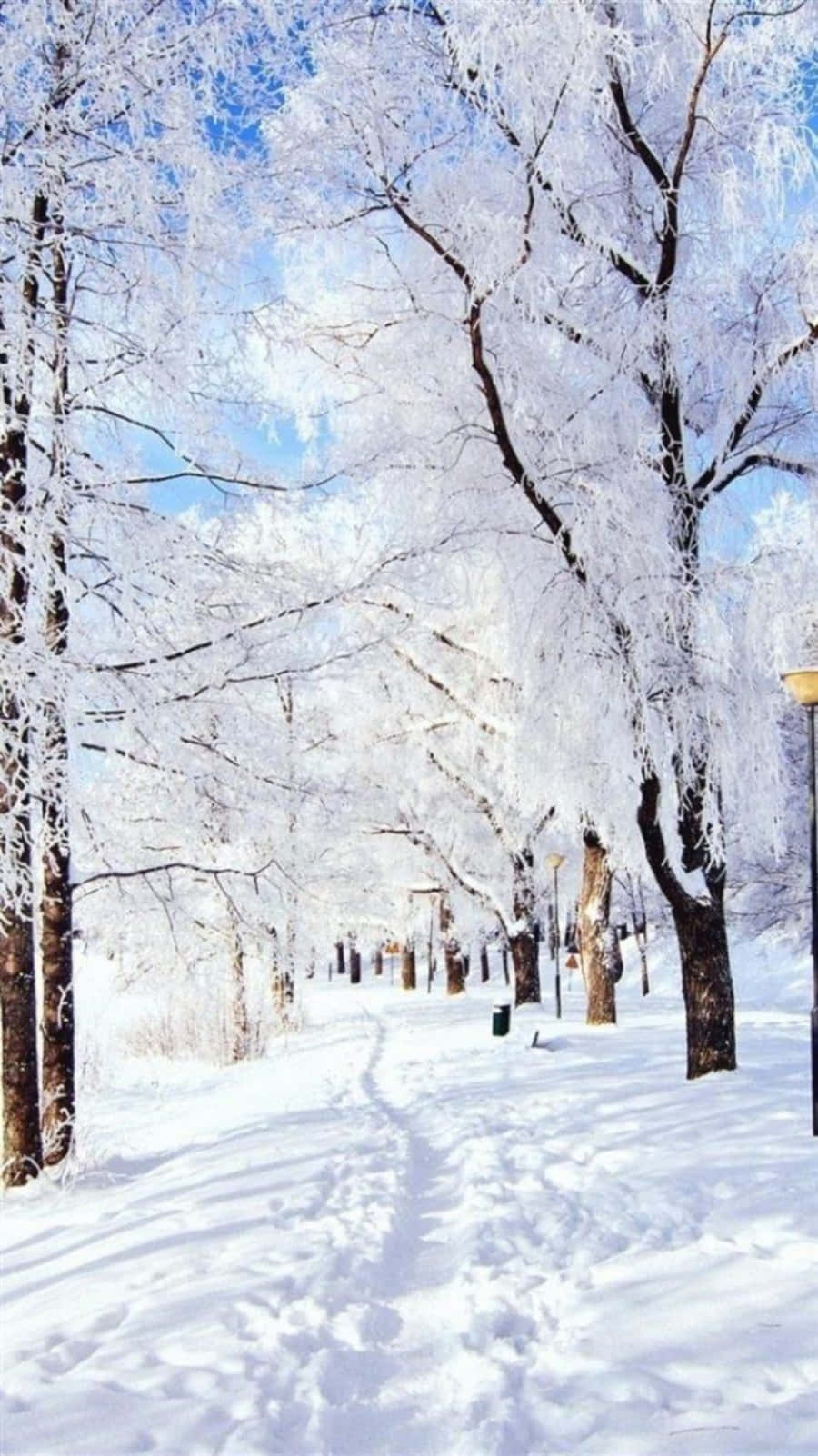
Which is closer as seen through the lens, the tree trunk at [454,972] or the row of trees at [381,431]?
the row of trees at [381,431]

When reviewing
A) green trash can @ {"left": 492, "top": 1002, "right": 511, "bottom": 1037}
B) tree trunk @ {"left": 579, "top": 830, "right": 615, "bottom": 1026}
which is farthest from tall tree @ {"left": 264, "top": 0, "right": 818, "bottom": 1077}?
tree trunk @ {"left": 579, "top": 830, "right": 615, "bottom": 1026}

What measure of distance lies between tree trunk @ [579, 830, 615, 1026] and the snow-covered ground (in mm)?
6222

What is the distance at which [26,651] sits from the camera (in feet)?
18.2

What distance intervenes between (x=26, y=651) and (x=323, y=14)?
5220 mm

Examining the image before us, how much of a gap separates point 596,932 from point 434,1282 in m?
11.2

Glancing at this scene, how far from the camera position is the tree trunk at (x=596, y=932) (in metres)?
15.5

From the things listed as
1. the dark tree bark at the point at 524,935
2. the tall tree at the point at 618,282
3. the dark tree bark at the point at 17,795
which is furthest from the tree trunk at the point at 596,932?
the dark tree bark at the point at 17,795

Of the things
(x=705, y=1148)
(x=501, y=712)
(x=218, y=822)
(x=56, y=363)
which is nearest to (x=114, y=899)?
(x=218, y=822)

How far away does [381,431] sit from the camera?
10953mm

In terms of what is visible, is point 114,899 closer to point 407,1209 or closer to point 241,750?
point 241,750

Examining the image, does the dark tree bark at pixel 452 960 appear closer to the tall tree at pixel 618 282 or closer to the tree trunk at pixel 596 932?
the tree trunk at pixel 596 932

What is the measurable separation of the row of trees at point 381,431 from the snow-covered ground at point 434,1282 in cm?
151

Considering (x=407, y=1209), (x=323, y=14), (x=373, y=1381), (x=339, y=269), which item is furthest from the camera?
(x=339, y=269)

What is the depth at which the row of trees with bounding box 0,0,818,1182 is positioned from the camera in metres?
6.25
